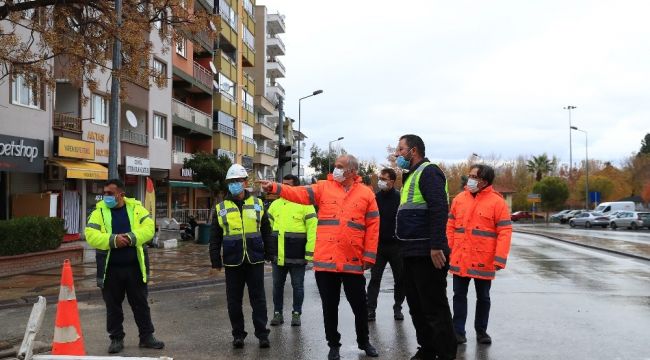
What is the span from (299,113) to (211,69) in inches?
445

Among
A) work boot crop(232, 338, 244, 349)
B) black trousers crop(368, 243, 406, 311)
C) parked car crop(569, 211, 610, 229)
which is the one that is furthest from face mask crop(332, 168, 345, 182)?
parked car crop(569, 211, 610, 229)

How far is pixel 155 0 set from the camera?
11070 mm

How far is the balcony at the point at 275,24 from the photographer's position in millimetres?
64938

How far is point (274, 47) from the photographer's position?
66562mm

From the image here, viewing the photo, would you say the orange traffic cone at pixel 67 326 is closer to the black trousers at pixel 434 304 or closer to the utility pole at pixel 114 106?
the black trousers at pixel 434 304

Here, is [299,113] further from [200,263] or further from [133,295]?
[133,295]

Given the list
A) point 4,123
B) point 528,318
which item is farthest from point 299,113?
point 528,318

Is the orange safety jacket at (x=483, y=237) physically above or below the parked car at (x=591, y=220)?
above

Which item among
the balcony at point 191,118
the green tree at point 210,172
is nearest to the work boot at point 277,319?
the green tree at point 210,172

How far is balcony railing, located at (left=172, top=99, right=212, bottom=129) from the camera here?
31.1 m

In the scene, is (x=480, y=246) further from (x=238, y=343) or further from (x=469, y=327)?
(x=238, y=343)

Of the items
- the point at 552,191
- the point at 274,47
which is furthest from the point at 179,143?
the point at 552,191

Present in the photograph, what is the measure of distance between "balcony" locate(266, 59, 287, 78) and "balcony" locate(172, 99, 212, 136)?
28673 millimetres

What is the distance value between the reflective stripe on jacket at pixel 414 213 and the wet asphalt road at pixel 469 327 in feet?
4.61
